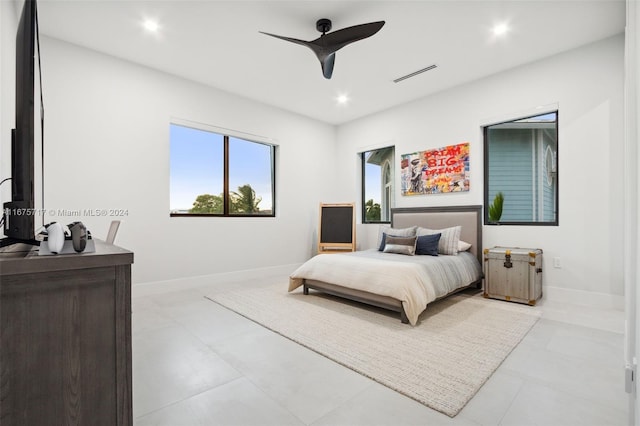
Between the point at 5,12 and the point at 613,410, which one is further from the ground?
the point at 5,12

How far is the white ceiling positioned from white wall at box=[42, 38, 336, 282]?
0.28 meters

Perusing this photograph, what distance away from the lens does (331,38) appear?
280 centimetres

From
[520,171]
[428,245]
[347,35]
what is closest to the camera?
[347,35]

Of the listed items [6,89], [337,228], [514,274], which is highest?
[6,89]

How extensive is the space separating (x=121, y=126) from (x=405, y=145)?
13.0 ft

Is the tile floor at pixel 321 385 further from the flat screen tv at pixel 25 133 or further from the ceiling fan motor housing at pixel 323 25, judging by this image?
the ceiling fan motor housing at pixel 323 25

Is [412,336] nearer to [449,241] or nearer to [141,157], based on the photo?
[449,241]

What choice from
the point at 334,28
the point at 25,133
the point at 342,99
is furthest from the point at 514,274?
the point at 25,133

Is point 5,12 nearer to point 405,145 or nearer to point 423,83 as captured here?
point 423,83

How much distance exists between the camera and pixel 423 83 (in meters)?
4.38

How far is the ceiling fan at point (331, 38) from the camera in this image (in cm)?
265

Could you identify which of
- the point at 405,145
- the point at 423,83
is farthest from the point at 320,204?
the point at 423,83

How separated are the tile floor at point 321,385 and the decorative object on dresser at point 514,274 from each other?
0.74 metres

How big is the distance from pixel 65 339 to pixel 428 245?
140 inches
